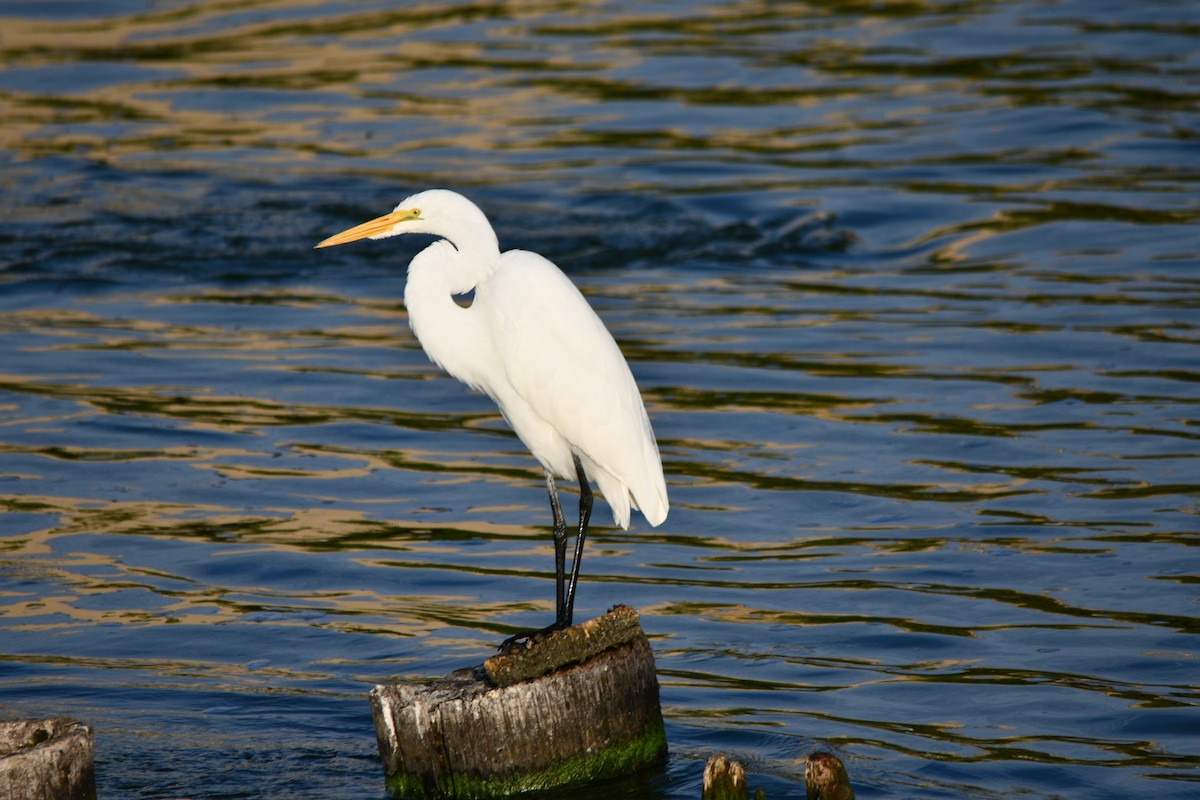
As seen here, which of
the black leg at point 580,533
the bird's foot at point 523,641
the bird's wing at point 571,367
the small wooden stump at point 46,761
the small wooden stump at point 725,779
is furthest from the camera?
the bird's wing at point 571,367

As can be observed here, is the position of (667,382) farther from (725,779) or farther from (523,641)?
(725,779)

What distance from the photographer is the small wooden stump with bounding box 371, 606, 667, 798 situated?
509 cm

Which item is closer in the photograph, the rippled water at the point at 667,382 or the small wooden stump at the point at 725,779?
the small wooden stump at the point at 725,779

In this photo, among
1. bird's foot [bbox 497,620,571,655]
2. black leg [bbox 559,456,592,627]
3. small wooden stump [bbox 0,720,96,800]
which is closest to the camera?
small wooden stump [bbox 0,720,96,800]

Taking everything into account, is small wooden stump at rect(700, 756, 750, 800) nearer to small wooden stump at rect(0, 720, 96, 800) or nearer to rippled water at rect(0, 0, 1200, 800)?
rippled water at rect(0, 0, 1200, 800)

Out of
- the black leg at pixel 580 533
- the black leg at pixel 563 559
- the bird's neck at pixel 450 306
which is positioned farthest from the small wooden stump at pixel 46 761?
the bird's neck at pixel 450 306

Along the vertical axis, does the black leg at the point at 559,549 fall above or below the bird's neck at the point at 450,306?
below

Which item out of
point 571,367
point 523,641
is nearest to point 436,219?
point 571,367

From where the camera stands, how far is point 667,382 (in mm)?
10977

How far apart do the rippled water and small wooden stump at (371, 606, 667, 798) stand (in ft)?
1.55

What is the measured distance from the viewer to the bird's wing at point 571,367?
6.17m

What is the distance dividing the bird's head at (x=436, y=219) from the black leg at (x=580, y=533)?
1.06 m

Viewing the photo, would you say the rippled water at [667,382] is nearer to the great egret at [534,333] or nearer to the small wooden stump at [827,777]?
the great egret at [534,333]

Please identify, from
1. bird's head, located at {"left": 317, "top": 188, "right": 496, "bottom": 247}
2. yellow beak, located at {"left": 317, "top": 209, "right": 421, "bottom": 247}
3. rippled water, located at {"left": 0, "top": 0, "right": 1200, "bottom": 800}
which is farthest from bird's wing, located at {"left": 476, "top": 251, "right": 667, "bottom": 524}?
rippled water, located at {"left": 0, "top": 0, "right": 1200, "bottom": 800}
